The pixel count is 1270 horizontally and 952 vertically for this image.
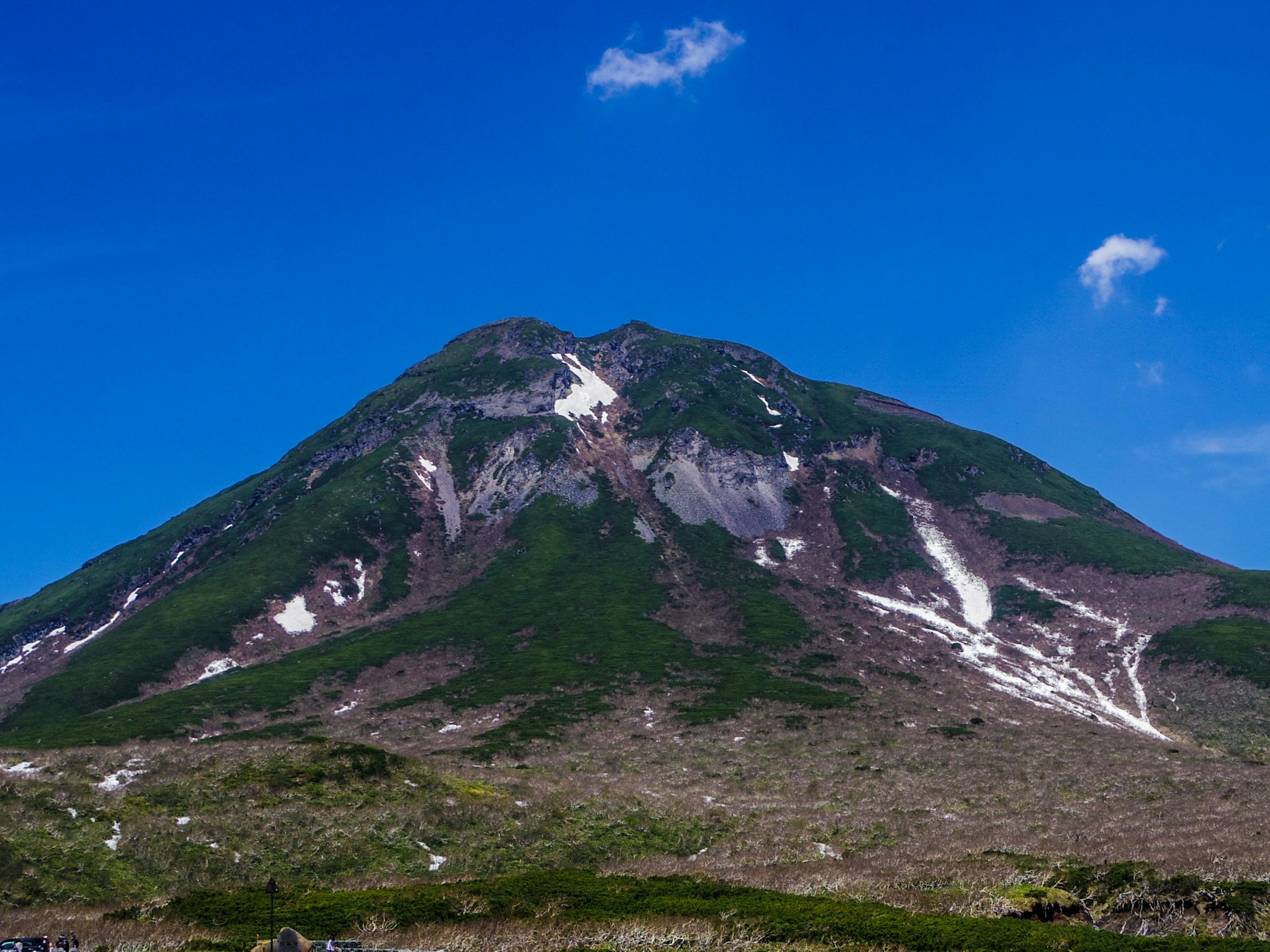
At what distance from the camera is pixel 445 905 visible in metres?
31.1

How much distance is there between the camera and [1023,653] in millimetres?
132250

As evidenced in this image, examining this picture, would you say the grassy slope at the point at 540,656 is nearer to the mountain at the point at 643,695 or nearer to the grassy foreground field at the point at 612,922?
the mountain at the point at 643,695

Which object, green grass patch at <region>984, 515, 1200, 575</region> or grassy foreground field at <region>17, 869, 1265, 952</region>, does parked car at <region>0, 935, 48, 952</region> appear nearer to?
grassy foreground field at <region>17, 869, 1265, 952</region>

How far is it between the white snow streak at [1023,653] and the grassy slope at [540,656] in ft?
86.3

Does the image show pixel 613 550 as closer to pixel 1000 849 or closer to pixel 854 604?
pixel 854 604

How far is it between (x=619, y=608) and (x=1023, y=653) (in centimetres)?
6512

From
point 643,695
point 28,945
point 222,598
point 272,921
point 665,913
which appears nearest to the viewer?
point 28,945

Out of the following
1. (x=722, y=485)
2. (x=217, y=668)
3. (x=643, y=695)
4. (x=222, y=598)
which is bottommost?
(x=643, y=695)

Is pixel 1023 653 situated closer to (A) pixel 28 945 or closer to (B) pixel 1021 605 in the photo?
(B) pixel 1021 605

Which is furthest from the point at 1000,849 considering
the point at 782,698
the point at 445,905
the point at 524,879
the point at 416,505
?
the point at 416,505

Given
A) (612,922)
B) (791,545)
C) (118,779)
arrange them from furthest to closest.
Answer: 1. (791,545)
2. (118,779)
3. (612,922)

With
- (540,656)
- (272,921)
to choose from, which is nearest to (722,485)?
(540,656)

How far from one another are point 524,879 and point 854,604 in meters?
118

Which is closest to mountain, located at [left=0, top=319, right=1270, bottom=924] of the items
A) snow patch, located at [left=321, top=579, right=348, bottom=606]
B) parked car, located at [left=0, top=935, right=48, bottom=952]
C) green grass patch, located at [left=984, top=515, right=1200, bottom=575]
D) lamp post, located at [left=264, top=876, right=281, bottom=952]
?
green grass patch, located at [left=984, top=515, right=1200, bottom=575]
